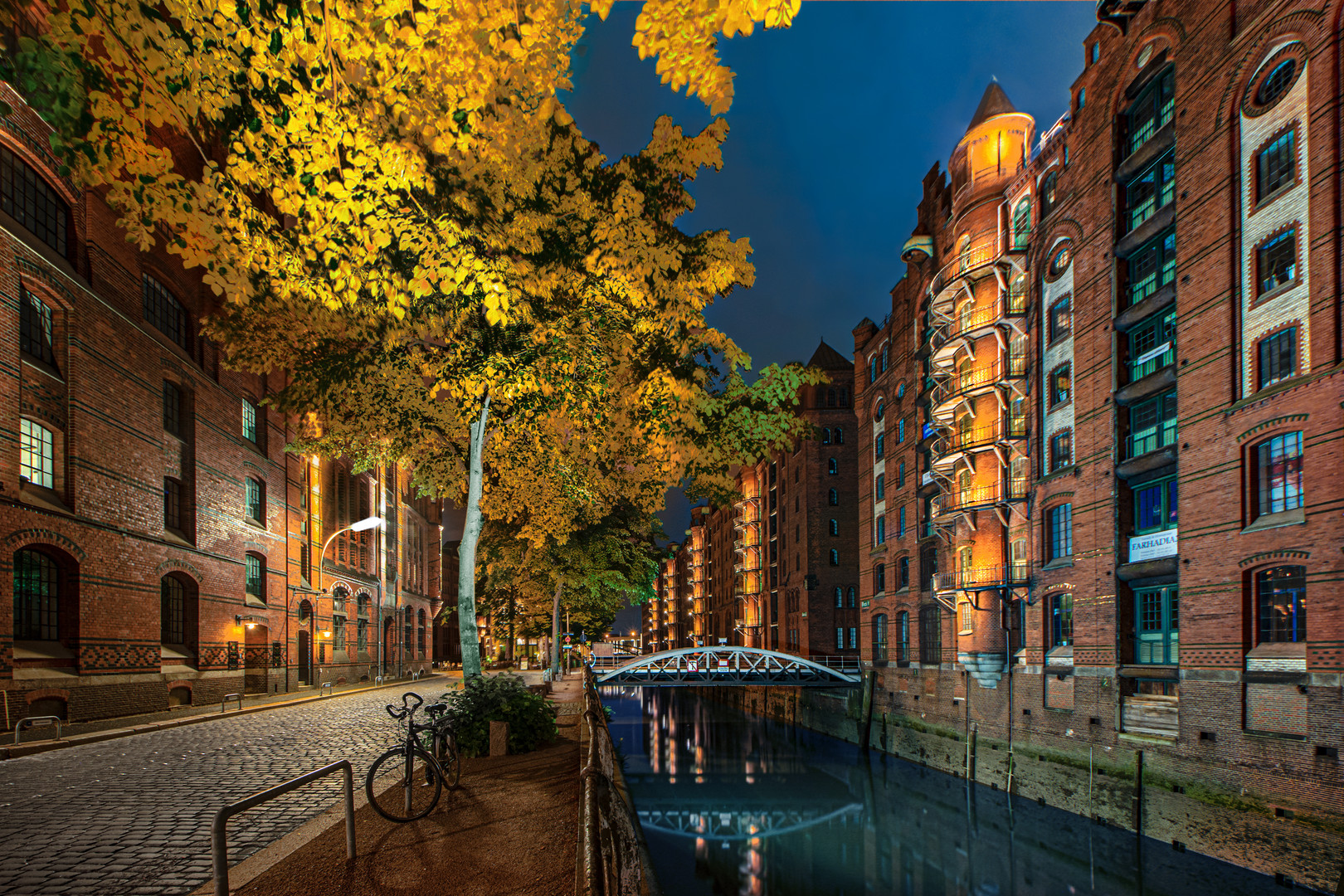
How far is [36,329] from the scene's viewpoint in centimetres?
1595

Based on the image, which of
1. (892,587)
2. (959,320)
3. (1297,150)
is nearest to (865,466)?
(892,587)

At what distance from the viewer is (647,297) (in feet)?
35.5

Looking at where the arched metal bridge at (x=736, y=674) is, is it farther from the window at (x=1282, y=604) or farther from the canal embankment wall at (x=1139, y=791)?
the window at (x=1282, y=604)

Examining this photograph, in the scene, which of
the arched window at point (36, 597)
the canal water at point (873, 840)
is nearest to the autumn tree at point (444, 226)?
the arched window at point (36, 597)

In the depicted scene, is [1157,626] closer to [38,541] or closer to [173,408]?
[38,541]

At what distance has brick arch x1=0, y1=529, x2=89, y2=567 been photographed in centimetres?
1441

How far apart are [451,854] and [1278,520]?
18.0m

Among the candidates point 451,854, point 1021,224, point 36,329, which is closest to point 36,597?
point 36,329

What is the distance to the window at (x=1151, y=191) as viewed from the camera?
68.9ft

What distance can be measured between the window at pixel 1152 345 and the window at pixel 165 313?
27.1m

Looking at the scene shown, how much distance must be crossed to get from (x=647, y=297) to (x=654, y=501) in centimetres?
596

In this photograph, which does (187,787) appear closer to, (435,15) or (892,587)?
(435,15)

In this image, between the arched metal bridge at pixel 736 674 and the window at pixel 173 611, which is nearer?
the window at pixel 173 611

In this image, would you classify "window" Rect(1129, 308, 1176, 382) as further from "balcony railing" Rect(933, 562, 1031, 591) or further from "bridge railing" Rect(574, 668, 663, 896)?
"bridge railing" Rect(574, 668, 663, 896)
